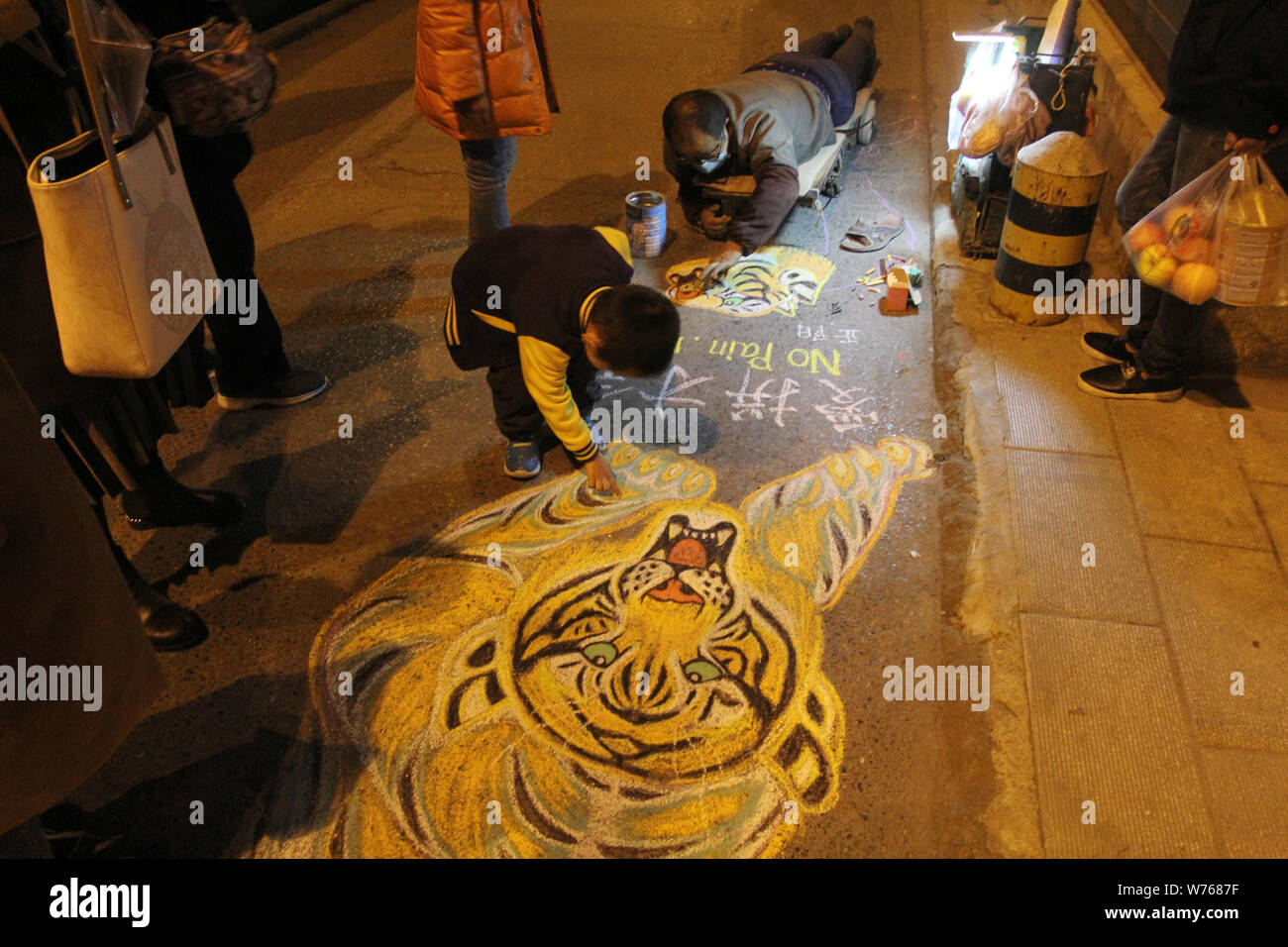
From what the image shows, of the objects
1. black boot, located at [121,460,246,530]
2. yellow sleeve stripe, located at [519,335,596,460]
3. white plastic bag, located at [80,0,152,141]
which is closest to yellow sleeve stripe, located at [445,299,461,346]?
yellow sleeve stripe, located at [519,335,596,460]

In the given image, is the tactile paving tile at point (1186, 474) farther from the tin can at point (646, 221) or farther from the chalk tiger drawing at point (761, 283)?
the tin can at point (646, 221)

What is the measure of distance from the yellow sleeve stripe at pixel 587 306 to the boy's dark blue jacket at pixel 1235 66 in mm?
2162

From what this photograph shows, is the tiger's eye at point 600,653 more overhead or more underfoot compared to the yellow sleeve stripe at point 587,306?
more underfoot

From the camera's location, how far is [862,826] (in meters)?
2.16

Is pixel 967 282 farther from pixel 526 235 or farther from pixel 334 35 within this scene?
pixel 334 35

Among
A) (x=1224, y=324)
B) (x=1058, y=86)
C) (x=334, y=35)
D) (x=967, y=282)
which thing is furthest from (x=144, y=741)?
(x=334, y=35)

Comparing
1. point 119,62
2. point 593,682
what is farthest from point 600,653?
point 119,62

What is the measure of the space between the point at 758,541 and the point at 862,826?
1037 mm

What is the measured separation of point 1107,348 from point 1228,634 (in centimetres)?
152

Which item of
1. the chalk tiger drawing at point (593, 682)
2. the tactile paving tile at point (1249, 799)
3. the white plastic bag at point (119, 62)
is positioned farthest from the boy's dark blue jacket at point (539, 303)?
the tactile paving tile at point (1249, 799)

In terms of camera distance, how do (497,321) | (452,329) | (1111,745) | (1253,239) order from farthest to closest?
(452,329) → (497,321) → (1253,239) → (1111,745)

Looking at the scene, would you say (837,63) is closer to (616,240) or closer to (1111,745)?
(616,240)

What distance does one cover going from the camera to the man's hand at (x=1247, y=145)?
2.85 meters

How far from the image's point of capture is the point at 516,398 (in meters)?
3.18
